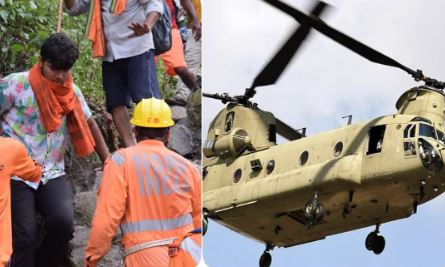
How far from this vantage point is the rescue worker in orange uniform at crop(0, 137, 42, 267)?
663cm

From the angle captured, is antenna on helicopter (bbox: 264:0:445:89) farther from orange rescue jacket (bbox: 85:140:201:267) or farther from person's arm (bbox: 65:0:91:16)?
orange rescue jacket (bbox: 85:140:201:267)

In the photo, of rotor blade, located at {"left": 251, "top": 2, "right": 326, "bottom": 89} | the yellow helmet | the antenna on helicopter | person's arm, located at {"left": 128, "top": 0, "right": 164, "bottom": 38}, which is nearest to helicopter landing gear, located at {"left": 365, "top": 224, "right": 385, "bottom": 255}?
the antenna on helicopter

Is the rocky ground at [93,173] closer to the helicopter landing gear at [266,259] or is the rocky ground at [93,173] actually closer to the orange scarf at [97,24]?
the orange scarf at [97,24]

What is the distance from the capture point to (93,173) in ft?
23.6

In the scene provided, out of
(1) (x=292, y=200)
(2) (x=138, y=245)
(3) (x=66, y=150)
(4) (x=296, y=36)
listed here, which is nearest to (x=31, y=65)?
(3) (x=66, y=150)

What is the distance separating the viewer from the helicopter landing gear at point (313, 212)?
12.7 meters

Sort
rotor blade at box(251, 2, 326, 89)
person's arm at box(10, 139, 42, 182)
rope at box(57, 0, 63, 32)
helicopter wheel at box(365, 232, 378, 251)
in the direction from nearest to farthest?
person's arm at box(10, 139, 42, 182) → rope at box(57, 0, 63, 32) → rotor blade at box(251, 2, 326, 89) → helicopter wheel at box(365, 232, 378, 251)

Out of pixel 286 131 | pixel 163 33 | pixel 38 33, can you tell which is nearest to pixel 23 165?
pixel 38 33

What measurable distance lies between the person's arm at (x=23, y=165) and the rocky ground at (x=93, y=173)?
392 mm

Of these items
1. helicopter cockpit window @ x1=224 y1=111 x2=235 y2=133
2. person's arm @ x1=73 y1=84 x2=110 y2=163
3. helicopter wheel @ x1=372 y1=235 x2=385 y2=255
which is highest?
helicopter cockpit window @ x1=224 y1=111 x2=235 y2=133

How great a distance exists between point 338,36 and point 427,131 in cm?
160

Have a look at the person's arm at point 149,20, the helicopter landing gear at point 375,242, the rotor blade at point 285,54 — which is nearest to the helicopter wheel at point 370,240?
the helicopter landing gear at point 375,242

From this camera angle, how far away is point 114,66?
295 inches

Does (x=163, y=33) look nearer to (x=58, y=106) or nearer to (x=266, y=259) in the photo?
(x=58, y=106)
